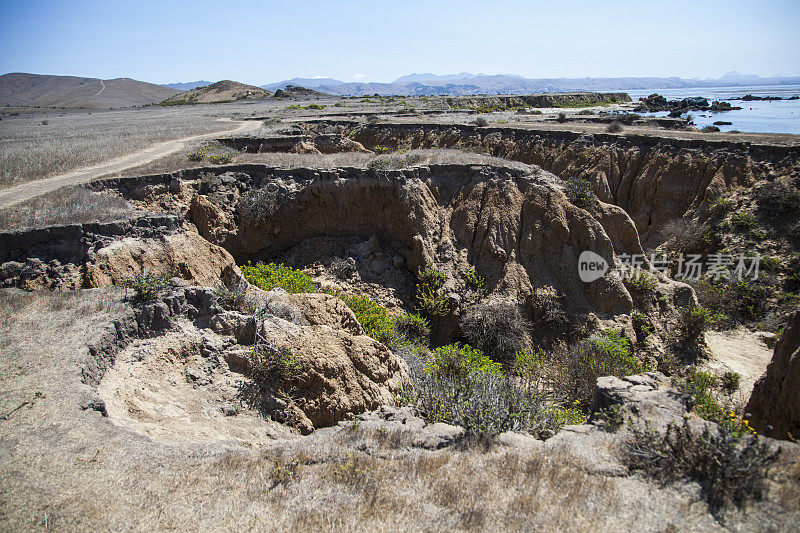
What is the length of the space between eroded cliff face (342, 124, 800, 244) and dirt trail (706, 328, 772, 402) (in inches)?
276

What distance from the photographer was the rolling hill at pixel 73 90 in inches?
3915

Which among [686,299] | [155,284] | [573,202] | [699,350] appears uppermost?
[573,202]

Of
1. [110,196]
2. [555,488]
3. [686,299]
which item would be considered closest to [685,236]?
[686,299]

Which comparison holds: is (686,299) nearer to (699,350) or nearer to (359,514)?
(699,350)

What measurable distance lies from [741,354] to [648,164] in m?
12.5

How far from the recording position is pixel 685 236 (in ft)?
59.0

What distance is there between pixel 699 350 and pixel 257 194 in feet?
51.2

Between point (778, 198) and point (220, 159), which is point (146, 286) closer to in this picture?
point (220, 159)

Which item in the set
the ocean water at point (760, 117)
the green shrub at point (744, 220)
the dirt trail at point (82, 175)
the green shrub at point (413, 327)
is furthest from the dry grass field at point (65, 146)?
the ocean water at point (760, 117)

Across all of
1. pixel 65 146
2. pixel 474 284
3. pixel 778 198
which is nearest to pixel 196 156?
pixel 65 146

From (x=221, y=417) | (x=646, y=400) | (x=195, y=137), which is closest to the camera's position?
(x=221, y=417)

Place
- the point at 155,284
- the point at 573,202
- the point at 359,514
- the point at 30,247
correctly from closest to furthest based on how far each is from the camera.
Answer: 1. the point at 359,514
2. the point at 155,284
3. the point at 30,247
4. the point at 573,202

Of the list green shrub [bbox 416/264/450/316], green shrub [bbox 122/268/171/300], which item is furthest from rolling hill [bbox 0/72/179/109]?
green shrub [bbox 122/268/171/300]

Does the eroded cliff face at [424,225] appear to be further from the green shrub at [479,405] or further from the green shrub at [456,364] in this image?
the green shrub at [479,405]
